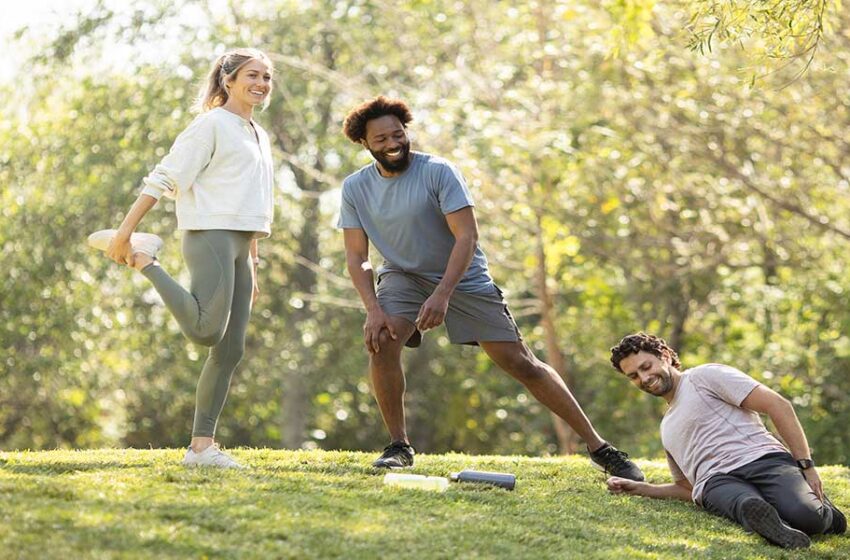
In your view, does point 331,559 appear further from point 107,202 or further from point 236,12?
point 236,12

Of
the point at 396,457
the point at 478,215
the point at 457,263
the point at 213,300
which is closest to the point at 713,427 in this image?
the point at 457,263

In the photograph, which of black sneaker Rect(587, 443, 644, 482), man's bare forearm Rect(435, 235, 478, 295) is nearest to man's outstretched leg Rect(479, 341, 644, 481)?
black sneaker Rect(587, 443, 644, 482)

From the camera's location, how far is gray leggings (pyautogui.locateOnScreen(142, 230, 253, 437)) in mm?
6383

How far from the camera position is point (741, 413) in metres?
6.88

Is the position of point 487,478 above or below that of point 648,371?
below

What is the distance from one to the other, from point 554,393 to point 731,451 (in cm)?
97

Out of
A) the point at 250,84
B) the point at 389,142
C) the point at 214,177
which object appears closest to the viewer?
the point at 214,177

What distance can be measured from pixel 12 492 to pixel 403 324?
2.19 meters

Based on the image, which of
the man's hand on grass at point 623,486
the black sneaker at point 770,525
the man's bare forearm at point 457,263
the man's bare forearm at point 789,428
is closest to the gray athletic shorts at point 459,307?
the man's bare forearm at point 457,263

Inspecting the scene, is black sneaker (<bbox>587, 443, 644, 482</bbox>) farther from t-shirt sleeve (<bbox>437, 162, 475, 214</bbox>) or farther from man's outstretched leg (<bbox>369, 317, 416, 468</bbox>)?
t-shirt sleeve (<bbox>437, 162, 475, 214</bbox>)

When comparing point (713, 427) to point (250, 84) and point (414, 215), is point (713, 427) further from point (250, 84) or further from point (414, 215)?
point (250, 84)

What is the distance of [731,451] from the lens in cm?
678

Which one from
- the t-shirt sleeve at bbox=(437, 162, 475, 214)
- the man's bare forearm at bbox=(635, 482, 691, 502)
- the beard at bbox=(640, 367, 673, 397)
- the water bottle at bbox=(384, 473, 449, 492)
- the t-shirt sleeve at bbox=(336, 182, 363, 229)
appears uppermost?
the t-shirt sleeve at bbox=(437, 162, 475, 214)

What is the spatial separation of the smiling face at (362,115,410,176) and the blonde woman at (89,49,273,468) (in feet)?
1.76
